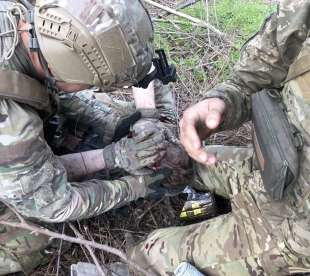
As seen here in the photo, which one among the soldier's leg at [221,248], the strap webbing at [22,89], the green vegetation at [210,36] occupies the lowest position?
the soldier's leg at [221,248]

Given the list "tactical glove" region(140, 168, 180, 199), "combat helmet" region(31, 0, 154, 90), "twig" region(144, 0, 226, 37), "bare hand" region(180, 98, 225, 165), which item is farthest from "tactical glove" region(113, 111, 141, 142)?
"twig" region(144, 0, 226, 37)

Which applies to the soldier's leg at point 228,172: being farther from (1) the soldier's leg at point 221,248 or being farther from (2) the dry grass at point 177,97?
(2) the dry grass at point 177,97

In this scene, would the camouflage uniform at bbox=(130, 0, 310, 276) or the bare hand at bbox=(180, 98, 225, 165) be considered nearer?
the bare hand at bbox=(180, 98, 225, 165)

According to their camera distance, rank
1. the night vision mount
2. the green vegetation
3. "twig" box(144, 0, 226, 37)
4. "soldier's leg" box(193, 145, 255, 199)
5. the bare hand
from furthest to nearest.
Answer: "twig" box(144, 0, 226, 37) < the green vegetation < the night vision mount < "soldier's leg" box(193, 145, 255, 199) < the bare hand

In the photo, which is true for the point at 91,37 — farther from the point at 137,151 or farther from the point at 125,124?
the point at 125,124

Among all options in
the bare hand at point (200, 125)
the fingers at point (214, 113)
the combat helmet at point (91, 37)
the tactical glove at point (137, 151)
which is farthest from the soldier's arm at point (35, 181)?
the fingers at point (214, 113)

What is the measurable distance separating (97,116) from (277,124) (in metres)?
1.60

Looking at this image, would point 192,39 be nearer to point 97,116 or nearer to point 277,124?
point 97,116

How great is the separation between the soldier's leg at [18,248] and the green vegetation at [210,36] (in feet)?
5.69

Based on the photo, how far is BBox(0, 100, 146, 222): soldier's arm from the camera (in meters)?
2.42

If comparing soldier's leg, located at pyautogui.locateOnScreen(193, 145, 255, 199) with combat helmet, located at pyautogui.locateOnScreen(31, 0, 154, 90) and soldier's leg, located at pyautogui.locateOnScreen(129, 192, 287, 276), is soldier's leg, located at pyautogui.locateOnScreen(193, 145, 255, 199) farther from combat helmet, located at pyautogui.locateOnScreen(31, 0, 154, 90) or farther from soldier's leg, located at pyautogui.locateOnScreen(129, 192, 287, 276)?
combat helmet, located at pyautogui.locateOnScreen(31, 0, 154, 90)

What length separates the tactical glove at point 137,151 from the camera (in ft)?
9.85

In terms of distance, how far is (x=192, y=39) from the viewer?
4.48m

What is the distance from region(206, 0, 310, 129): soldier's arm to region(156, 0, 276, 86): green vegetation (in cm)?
140
